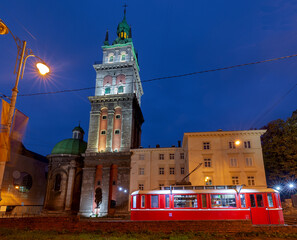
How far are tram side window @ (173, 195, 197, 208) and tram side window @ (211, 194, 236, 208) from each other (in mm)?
1736

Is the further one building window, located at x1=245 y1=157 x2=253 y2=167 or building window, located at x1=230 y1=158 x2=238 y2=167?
building window, located at x1=230 y1=158 x2=238 y2=167

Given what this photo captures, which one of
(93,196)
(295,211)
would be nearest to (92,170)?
(93,196)

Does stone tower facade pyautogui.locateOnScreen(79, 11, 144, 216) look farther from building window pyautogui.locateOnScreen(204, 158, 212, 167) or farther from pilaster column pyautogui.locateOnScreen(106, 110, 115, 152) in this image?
building window pyautogui.locateOnScreen(204, 158, 212, 167)

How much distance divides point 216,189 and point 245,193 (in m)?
2.59

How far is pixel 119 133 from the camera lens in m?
49.8

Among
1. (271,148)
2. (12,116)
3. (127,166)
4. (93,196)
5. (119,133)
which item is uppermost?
(119,133)

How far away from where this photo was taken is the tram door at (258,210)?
814 inches

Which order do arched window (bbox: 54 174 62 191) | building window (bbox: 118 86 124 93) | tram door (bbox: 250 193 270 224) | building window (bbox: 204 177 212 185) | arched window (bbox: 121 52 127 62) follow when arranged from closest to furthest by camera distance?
tram door (bbox: 250 193 270 224), building window (bbox: 204 177 212 185), arched window (bbox: 54 174 62 191), building window (bbox: 118 86 124 93), arched window (bbox: 121 52 127 62)

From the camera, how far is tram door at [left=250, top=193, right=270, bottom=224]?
2069cm

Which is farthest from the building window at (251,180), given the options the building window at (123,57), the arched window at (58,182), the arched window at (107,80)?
the building window at (123,57)

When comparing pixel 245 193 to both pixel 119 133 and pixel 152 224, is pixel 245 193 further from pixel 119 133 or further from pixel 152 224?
pixel 119 133

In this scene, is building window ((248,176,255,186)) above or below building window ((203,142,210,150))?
below

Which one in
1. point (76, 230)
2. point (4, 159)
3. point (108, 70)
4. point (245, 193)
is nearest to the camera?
point (4, 159)

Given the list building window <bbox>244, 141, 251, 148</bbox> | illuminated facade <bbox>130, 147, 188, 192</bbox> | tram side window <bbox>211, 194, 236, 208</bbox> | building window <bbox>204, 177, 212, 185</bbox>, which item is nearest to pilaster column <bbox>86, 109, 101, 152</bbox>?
illuminated facade <bbox>130, 147, 188, 192</bbox>
